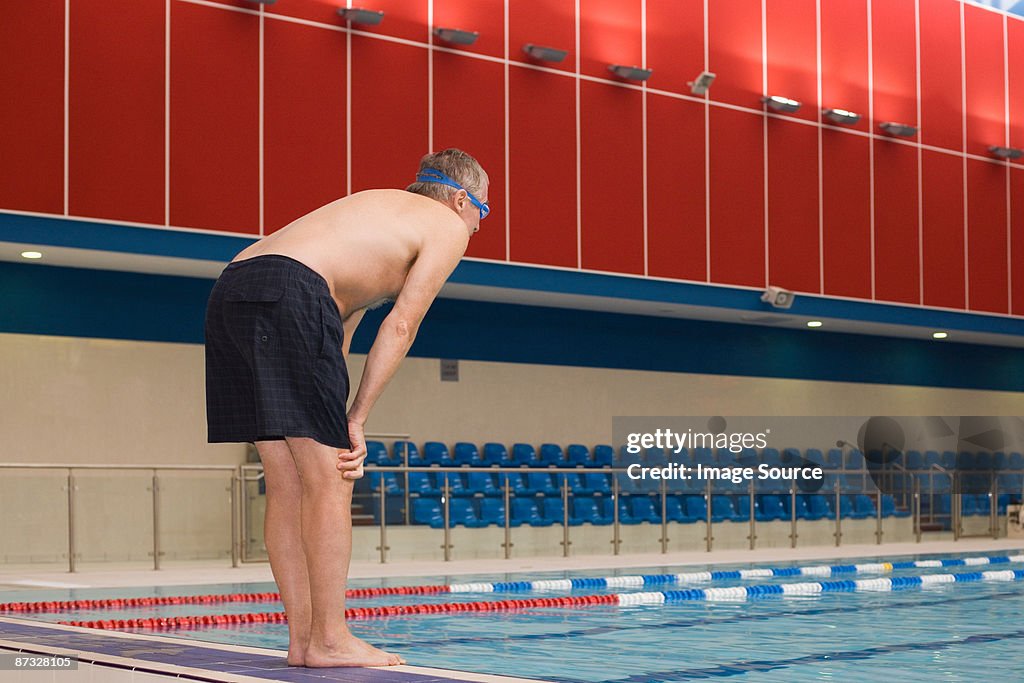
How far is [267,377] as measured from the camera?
3.41 meters

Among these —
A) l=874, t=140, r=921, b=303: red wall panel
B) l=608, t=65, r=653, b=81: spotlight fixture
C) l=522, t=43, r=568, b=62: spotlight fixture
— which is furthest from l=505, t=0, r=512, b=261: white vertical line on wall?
l=874, t=140, r=921, b=303: red wall panel

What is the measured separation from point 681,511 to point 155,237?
6.52 meters

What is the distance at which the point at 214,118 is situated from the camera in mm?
12766

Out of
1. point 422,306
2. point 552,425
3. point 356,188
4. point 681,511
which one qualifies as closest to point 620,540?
point 681,511

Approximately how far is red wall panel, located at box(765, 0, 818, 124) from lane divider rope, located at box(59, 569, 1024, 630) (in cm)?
825

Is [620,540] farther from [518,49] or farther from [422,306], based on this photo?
[422,306]

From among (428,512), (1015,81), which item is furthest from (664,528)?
(1015,81)

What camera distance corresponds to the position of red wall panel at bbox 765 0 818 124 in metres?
17.3

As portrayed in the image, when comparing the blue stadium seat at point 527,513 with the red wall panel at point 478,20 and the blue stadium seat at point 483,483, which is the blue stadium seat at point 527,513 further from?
the red wall panel at point 478,20

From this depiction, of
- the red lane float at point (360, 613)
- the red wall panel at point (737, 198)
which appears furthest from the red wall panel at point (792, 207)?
the red lane float at point (360, 613)

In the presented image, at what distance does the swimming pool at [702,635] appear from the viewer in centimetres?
436

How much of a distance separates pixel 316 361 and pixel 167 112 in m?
9.70

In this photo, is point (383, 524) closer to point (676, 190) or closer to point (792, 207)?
point (676, 190)

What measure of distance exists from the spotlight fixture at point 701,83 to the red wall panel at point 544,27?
166 centimetres
